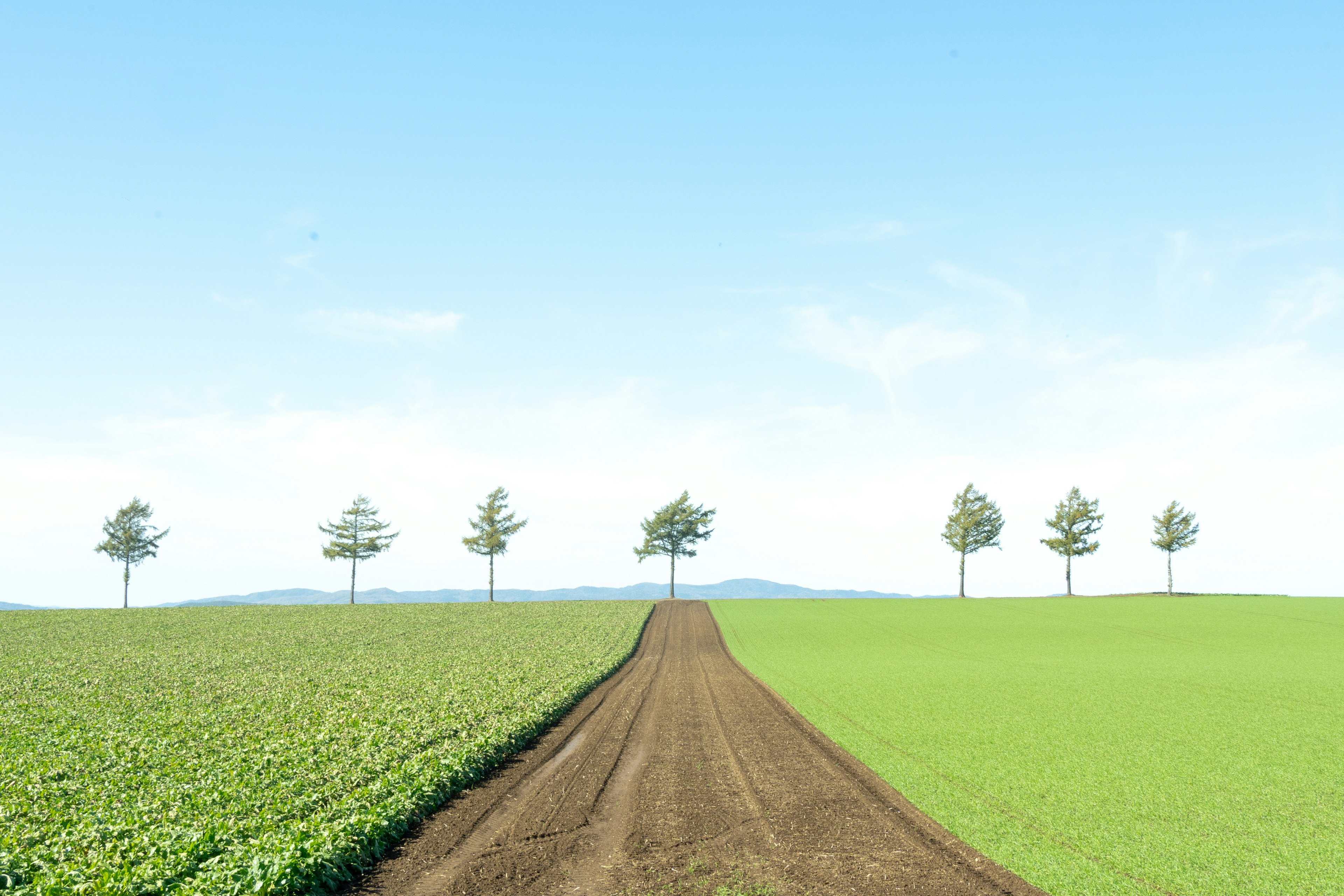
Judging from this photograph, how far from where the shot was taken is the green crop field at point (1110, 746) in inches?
412

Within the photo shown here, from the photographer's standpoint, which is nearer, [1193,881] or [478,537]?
[1193,881]

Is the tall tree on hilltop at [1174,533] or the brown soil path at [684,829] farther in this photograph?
the tall tree on hilltop at [1174,533]

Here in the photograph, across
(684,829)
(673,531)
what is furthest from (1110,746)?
(673,531)

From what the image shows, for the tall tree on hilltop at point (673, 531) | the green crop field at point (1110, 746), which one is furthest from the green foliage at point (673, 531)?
the green crop field at point (1110, 746)

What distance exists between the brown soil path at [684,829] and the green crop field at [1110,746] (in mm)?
1056

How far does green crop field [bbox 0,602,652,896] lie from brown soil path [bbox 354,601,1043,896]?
110cm

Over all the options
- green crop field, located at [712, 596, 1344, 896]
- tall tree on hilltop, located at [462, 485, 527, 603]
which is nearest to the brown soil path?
green crop field, located at [712, 596, 1344, 896]

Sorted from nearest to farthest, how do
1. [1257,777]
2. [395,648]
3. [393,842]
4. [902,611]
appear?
[393,842] < [1257,777] < [395,648] < [902,611]

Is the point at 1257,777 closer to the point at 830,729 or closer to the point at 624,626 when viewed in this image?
the point at 830,729

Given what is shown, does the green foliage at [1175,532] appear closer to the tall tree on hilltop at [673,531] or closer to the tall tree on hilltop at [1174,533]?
the tall tree on hilltop at [1174,533]

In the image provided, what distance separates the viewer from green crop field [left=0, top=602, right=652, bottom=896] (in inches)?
394

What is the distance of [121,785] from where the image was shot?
13680 mm

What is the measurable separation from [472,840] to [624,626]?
40069 mm

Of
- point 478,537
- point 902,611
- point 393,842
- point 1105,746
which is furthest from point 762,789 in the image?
point 478,537
